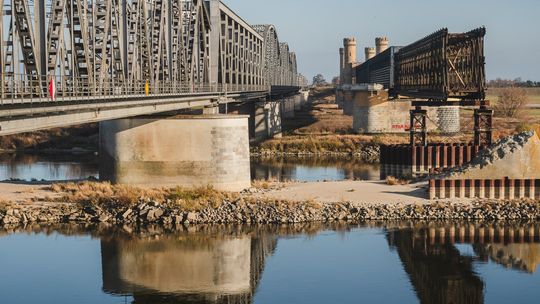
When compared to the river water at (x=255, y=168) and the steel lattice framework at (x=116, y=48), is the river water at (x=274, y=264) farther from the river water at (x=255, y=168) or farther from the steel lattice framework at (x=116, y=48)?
the river water at (x=255, y=168)

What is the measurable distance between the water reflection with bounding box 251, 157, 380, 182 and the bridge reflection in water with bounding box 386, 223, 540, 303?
2150cm

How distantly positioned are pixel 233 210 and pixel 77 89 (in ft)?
49.1

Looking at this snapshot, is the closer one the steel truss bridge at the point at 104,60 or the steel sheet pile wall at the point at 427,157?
the steel truss bridge at the point at 104,60

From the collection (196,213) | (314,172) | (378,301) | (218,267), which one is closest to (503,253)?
(378,301)

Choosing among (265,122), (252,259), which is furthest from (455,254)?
(265,122)

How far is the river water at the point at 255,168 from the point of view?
221 feet

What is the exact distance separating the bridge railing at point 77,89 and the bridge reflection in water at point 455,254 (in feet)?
50.8

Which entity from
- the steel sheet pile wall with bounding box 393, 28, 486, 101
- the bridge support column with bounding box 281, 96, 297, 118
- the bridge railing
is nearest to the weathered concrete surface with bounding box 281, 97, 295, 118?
the bridge support column with bounding box 281, 96, 297, 118

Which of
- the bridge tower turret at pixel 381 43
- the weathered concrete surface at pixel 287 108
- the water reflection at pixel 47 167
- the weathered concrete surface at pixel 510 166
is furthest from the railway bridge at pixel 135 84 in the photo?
the bridge tower turret at pixel 381 43

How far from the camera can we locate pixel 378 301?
31.6 meters

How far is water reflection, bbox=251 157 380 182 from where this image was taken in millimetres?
67812

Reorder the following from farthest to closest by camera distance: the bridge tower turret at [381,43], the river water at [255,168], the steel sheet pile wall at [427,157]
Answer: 1. the bridge tower turret at [381,43]
2. the river water at [255,168]
3. the steel sheet pile wall at [427,157]

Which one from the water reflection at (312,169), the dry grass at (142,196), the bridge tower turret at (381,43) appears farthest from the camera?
the bridge tower turret at (381,43)

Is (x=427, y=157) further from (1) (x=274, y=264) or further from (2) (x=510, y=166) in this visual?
(1) (x=274, y=264)
